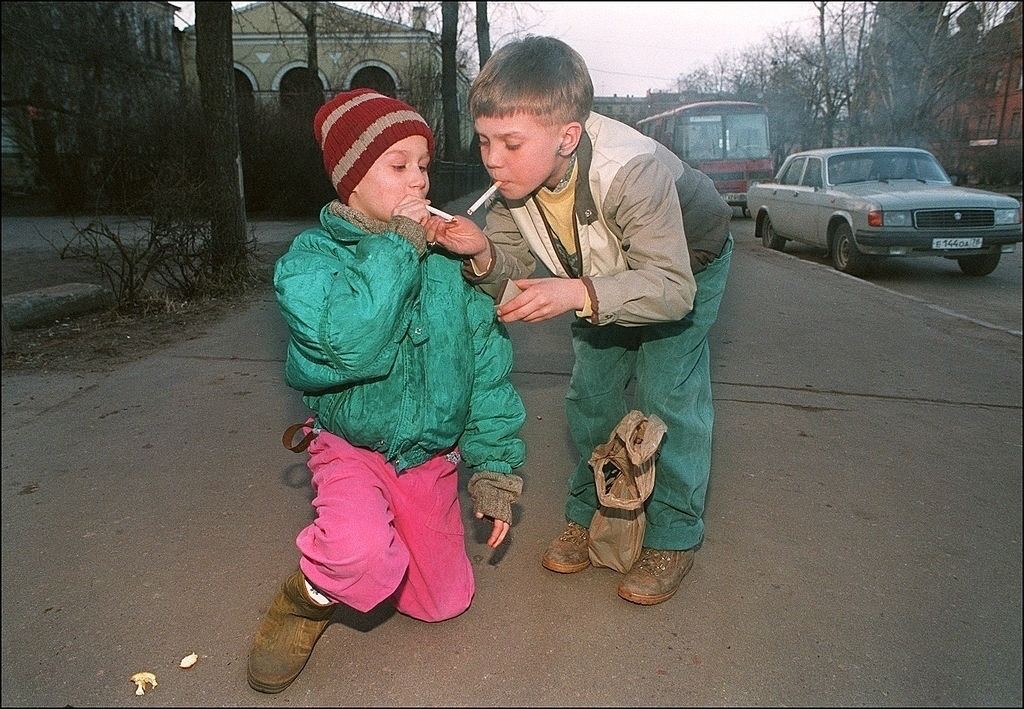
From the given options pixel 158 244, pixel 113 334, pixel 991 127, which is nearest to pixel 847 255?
pixel 158 244

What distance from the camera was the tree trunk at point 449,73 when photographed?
813 inches

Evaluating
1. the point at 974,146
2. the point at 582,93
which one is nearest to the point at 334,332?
the point at 582,93

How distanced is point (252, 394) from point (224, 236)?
11.3ft

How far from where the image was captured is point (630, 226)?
1917mm

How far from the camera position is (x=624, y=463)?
7.50 feet

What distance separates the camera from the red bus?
1773 centimetres

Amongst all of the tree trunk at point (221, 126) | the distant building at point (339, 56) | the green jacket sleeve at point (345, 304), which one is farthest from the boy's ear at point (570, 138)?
the distant building at point (339, 56)

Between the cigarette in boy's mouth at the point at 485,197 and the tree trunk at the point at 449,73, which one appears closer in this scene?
the cigarette in boy's mouth at the point at 485,197

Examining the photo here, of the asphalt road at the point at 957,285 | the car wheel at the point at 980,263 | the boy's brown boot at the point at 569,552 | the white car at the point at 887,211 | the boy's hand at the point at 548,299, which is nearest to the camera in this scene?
the boy's hand at the point at 548,299

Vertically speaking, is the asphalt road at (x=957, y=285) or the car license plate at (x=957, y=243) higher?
the car license plate at (x=957, y=243)

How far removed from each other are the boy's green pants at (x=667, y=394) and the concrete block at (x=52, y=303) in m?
4.96

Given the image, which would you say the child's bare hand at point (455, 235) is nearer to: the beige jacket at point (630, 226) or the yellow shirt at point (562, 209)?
the beige jacket at point (630, 226)

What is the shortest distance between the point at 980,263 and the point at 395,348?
928cm

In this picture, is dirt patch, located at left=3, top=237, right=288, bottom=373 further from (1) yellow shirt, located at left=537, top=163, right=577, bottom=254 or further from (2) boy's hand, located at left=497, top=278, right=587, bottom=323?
(2) boy's hand, located at left=497, top=278, right=587, bottom=323
